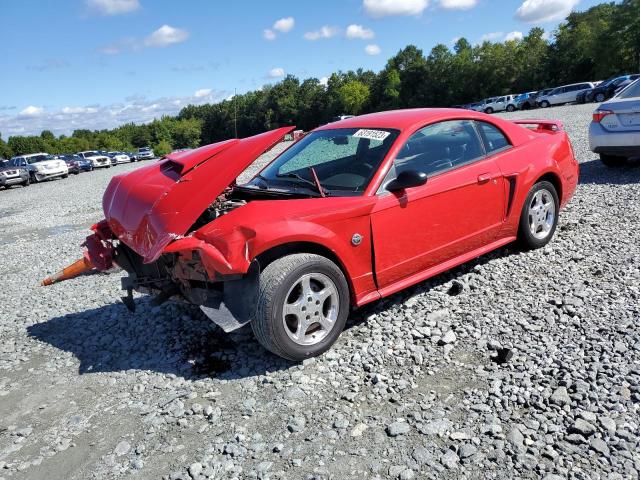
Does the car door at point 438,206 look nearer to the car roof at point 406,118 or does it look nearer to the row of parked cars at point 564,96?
the car roof at point 406,118

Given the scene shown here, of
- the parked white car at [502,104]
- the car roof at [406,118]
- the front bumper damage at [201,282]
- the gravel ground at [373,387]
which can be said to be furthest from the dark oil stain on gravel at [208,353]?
the parked white car at [502,104]

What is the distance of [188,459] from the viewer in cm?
267

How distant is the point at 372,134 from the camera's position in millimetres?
4215

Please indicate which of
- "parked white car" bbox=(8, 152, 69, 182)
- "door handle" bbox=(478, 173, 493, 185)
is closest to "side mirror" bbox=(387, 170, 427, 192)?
"door handle" bbox=(478, 173, 493, 185)

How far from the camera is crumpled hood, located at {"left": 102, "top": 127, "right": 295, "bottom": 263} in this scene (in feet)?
11.3

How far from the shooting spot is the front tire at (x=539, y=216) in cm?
481

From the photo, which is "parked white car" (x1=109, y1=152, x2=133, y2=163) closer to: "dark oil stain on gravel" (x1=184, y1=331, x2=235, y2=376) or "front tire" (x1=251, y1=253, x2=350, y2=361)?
"dark oil stain on gravel" (x1=184, y1=331, x2=235, y2=376)

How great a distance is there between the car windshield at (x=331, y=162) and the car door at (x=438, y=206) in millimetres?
190

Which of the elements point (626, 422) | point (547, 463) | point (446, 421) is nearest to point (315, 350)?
point (446, 421)

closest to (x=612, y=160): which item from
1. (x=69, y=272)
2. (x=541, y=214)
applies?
(x=541, y=214)

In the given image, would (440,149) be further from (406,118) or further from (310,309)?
(310,309)

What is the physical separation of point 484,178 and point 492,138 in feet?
1.86

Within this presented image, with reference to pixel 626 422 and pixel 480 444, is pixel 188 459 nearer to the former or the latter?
pixel 480 444

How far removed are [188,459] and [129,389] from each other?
0.99 m
